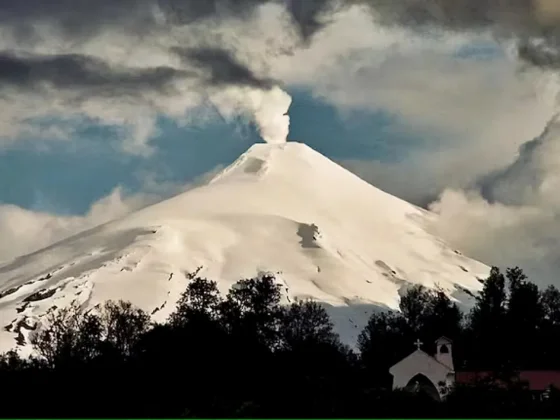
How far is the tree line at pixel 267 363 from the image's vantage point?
4056 centimetres

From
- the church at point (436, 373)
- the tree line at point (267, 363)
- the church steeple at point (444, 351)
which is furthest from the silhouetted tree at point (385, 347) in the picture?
the church steeple at point (444, 351)

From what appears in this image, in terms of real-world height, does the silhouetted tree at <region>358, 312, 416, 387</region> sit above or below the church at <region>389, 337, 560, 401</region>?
above

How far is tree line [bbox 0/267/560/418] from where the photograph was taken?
→ 40.6m

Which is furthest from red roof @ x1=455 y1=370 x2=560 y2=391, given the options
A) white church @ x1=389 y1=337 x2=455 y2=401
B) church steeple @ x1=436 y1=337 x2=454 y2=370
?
church steeple @ x1=436 y1=337 x2=454 y2=370

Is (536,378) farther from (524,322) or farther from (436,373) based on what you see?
(524,322)

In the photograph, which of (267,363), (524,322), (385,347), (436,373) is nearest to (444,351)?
Result: (436,373)

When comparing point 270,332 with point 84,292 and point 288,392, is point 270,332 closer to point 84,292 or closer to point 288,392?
point 288,392

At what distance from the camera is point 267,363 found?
57.6 metres

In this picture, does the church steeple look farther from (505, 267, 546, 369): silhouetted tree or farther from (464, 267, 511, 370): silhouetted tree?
(505, 267, 546, 369): silhouetted tree

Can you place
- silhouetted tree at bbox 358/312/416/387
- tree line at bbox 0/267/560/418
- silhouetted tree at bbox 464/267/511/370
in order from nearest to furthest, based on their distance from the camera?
tree line at bbox 0/267/560/418
silhouetted tree at bbox 464/267/511/370
silhouetted tree at bbox 358/312/416/387

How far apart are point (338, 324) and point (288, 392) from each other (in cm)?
12189

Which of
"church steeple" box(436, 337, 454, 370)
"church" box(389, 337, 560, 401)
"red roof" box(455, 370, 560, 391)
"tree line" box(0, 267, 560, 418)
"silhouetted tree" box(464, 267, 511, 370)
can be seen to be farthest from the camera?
"silhouetted tree" box(464, 267, 511, 370)

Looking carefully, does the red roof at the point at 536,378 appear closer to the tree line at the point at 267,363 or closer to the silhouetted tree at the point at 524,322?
the tree line at the point at 267,363

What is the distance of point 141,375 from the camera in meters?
51.4
